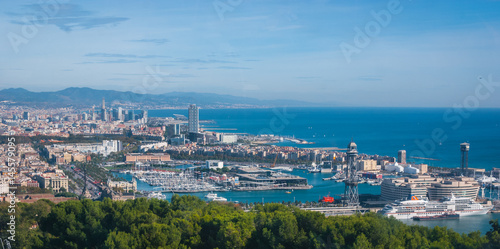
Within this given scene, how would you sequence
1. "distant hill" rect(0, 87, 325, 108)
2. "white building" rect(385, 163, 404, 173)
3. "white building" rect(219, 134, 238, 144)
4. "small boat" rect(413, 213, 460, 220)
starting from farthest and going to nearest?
1. "distant hill" rect(0, 87, 325, 108)
2. "white building" rect(219, 134, 238, 144)
3. "white building" rect(385, 163, 404, 173)
4. "small boat" rect(413, 213, 460, 220)

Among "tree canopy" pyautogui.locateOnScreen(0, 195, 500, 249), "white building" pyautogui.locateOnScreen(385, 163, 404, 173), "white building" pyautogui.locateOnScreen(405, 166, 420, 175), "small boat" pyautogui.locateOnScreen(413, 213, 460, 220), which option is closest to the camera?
"tree canopy" pyautogui.locateOnScreen(0, 195, 500, 249)

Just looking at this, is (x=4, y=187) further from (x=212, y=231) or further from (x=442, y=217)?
(x=442, y=217)

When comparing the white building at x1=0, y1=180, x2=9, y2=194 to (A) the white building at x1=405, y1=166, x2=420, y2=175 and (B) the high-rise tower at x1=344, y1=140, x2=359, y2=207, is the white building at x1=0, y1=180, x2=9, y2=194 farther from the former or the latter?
(A) the white building at x1=405, y1=166, x2=420, y2=175

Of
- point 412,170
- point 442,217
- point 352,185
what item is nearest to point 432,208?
point 442,217

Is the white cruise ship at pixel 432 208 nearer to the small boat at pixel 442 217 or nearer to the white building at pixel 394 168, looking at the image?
the small boat at pixel 442 217

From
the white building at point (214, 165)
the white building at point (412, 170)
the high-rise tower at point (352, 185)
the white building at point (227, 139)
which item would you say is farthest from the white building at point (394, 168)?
the white building at point (227, 139)

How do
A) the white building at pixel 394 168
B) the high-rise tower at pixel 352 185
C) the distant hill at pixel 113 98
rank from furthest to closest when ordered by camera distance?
the distant hill at pixel 113 98 → the white building at pixel 394 168 → the high-rise tower at pixel 352 185

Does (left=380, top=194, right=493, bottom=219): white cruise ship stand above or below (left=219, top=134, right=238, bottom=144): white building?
below

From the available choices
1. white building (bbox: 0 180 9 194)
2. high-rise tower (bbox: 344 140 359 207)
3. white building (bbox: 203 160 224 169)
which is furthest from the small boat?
white building (bbox: 203 160 224 169)

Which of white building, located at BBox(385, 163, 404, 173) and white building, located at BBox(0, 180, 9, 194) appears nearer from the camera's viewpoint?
white building, located at BBox(0, 180, 9, 194)

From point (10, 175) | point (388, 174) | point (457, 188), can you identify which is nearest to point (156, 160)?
point (388, 174)
